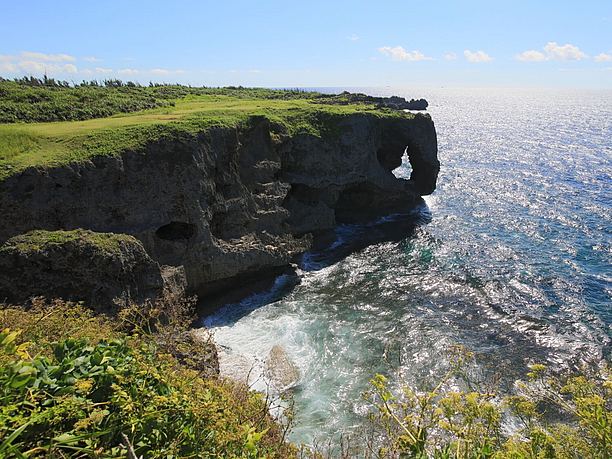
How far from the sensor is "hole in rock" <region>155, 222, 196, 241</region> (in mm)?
24438

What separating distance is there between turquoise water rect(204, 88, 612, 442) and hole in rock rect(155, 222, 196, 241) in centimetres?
516

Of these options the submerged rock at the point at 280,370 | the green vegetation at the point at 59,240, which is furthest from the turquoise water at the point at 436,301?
the green vegetation at the point at 59,240

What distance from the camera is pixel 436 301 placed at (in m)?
26.1

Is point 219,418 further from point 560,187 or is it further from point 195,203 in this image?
point 560,187

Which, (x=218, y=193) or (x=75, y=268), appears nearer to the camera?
(x=75, y=268)

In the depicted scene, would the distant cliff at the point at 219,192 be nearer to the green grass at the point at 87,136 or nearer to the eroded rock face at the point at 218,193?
the eroded rock face at the point at 218,193

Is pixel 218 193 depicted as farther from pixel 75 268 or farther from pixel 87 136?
pixel 75 268

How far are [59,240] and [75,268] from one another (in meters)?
1.33

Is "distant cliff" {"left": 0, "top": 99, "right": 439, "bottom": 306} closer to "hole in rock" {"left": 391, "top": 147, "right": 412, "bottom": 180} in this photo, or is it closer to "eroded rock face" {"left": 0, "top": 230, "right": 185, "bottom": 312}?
"eroded rock face" {"left": 0, "top": 230, "right": 185, "bottom": 312}

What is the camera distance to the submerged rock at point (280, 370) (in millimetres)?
18922

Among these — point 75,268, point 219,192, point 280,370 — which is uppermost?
point 219,192

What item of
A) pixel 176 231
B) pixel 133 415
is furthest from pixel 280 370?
pixel 133 415

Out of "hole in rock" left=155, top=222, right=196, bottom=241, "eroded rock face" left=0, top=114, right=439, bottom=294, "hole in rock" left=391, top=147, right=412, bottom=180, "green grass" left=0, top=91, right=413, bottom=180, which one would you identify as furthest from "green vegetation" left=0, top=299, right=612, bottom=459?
"hole in rock" left=391, top=147, right=412, bottom=180

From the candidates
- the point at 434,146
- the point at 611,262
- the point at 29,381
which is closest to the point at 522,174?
the point at 434,146
